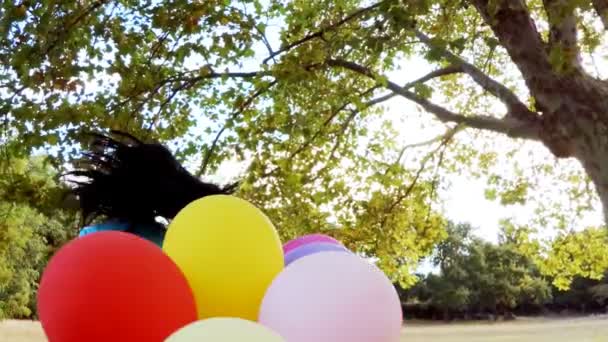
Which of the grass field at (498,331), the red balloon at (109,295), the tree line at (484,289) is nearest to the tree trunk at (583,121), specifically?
the red balloon at (109,295)

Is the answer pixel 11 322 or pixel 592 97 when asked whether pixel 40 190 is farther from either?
pixel 11 322

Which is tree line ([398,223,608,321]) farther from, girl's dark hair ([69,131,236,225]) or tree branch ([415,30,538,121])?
girl's dark hair ([69,131,236,225])

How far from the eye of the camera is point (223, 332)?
1531mm

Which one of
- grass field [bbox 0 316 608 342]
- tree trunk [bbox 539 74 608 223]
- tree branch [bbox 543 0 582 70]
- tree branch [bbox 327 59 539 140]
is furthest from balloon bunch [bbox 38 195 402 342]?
grass field [bbox 0 316 608 342]

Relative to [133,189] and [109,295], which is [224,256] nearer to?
[109,295]

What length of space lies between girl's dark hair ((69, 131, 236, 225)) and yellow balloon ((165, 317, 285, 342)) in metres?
1.44

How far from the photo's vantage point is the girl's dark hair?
2918mm

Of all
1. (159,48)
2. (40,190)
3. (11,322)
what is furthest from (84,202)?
(11,322)

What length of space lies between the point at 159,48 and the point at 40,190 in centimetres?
193

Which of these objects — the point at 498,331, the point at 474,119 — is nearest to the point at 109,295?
the point at 474,119

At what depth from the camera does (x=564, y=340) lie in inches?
812

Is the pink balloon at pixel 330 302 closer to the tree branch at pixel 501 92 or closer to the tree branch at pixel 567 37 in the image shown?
the tree branch at pixel 567 37

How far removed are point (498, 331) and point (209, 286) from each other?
23.5 m

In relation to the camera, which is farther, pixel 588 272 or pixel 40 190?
pixel 588 272
